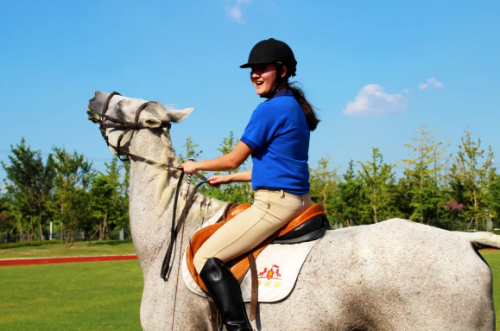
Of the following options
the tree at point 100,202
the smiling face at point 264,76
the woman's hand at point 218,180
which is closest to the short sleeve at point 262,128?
the smiling face at point 264,76

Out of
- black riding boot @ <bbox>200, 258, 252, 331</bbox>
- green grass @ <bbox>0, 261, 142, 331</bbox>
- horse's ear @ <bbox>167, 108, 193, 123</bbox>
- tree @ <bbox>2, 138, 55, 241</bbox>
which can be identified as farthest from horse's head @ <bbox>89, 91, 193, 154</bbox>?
tree @ <bbox>2, 138, 55, 241</bbox>

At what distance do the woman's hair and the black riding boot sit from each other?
52.0 inches

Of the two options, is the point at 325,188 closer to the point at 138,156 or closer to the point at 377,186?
the point at 377,186

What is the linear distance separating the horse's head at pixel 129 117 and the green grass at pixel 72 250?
27.6m

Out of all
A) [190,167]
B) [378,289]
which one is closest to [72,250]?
[190,167]

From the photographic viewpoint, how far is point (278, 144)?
A: 3.31 m

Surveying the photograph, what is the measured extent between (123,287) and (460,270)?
41.6 ft

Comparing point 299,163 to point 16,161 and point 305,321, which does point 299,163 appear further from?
point 16,161

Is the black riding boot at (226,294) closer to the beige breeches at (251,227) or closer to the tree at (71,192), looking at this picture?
the beige breeches at (251,227)

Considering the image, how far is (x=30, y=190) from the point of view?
40312 mm

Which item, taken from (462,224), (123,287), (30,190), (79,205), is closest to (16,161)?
(30,190)

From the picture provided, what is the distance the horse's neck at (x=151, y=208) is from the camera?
380cm

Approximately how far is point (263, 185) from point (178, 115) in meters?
1.23

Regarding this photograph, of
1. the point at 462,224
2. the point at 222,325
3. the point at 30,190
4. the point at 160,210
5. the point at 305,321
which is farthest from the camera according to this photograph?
the point at 30,190
